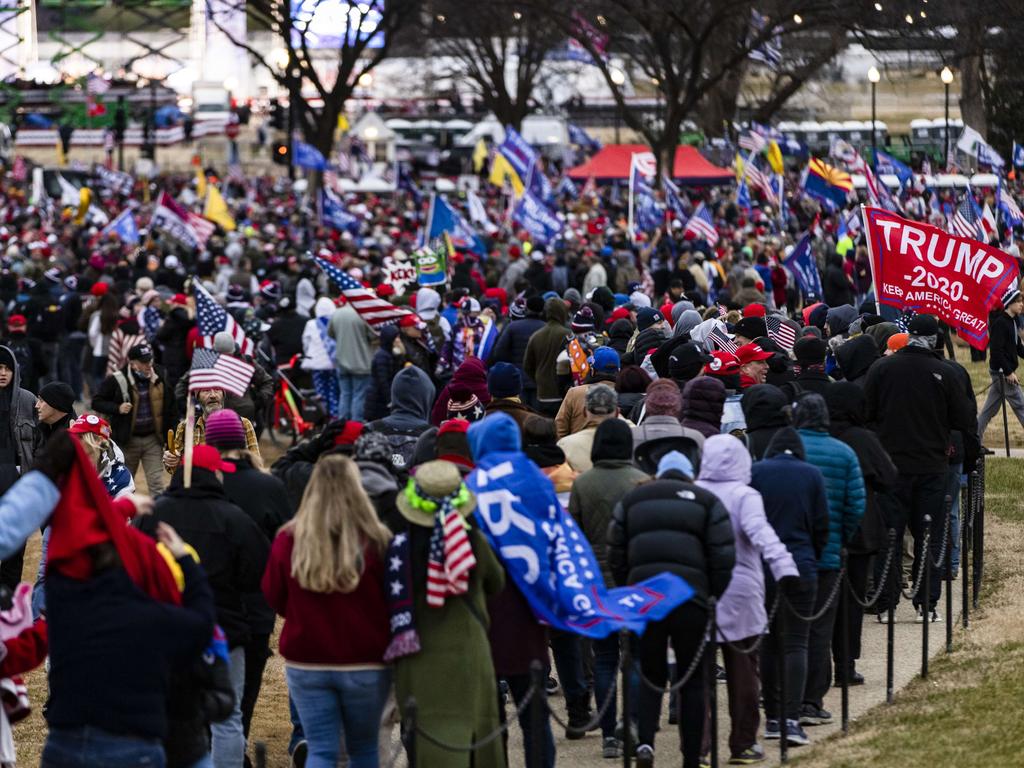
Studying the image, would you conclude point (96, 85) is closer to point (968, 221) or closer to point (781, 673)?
point (968, 221)

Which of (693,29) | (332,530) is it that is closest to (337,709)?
(332,530)

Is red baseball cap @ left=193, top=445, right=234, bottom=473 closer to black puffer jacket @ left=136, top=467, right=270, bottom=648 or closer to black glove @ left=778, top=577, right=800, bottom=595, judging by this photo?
black puffer jacket @ left=136, top=467, right=270, bottom=648

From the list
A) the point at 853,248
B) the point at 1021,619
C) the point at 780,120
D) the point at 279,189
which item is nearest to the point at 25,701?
the point at 1021,619

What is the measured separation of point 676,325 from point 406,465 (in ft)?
16.9

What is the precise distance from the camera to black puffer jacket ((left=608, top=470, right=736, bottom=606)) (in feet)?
27.0

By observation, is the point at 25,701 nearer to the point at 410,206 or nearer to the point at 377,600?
the point at 377,600

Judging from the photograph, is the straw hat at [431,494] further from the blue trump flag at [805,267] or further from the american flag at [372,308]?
the blue trump flag at [805,267]

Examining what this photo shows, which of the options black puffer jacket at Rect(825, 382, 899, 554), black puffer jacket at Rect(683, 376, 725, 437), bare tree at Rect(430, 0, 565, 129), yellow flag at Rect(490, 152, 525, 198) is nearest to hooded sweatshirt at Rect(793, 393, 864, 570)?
black puffer jacket at Rect(825, 382, 899, 554)

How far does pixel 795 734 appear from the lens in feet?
30.8

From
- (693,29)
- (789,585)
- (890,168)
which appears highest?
(693,29)

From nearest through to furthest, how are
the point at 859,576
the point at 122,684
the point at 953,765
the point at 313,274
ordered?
the point at 122,684, the point at 953,765, the point at 859,576, the point at 313,274

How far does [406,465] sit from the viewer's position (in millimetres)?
11195

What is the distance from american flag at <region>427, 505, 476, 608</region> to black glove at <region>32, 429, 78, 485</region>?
152cm

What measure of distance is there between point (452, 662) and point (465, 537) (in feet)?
1.63
